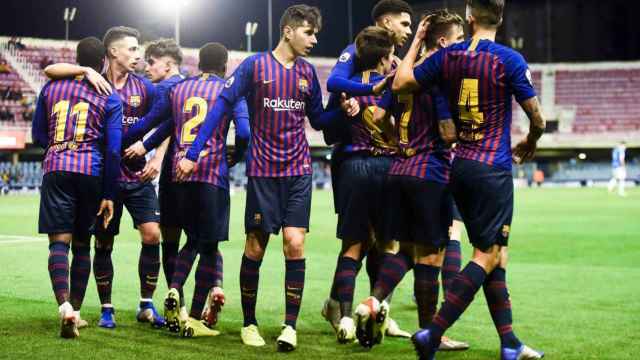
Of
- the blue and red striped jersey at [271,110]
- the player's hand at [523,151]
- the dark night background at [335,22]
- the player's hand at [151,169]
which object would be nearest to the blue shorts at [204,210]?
the blue and red striped jersey at [271,110]

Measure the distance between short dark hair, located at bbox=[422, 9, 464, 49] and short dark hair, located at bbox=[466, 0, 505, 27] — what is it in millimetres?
531

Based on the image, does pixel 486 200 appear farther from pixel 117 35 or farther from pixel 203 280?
pixel 117 35

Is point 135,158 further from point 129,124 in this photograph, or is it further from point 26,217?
point 26,217

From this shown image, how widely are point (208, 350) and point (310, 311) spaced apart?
6.77ft

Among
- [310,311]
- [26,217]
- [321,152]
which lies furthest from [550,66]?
[310,311]

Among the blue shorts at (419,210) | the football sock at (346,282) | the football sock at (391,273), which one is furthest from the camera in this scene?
the football sock at (346,282)

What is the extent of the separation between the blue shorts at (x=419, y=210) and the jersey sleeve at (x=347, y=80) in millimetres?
673

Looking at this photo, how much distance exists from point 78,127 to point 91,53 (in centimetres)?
68

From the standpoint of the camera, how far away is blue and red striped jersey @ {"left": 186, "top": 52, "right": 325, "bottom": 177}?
6.43m

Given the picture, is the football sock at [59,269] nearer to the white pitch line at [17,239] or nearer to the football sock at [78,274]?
the football sock at [78,274]

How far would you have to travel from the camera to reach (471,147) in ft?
17.8

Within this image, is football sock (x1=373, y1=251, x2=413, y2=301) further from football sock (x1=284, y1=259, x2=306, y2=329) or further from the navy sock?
the navy sock

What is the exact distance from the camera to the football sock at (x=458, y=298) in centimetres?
523

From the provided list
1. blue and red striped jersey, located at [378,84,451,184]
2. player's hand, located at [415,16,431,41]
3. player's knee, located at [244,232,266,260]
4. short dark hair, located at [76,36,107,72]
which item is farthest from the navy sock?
player's hand, located at [415,16,431,41]
